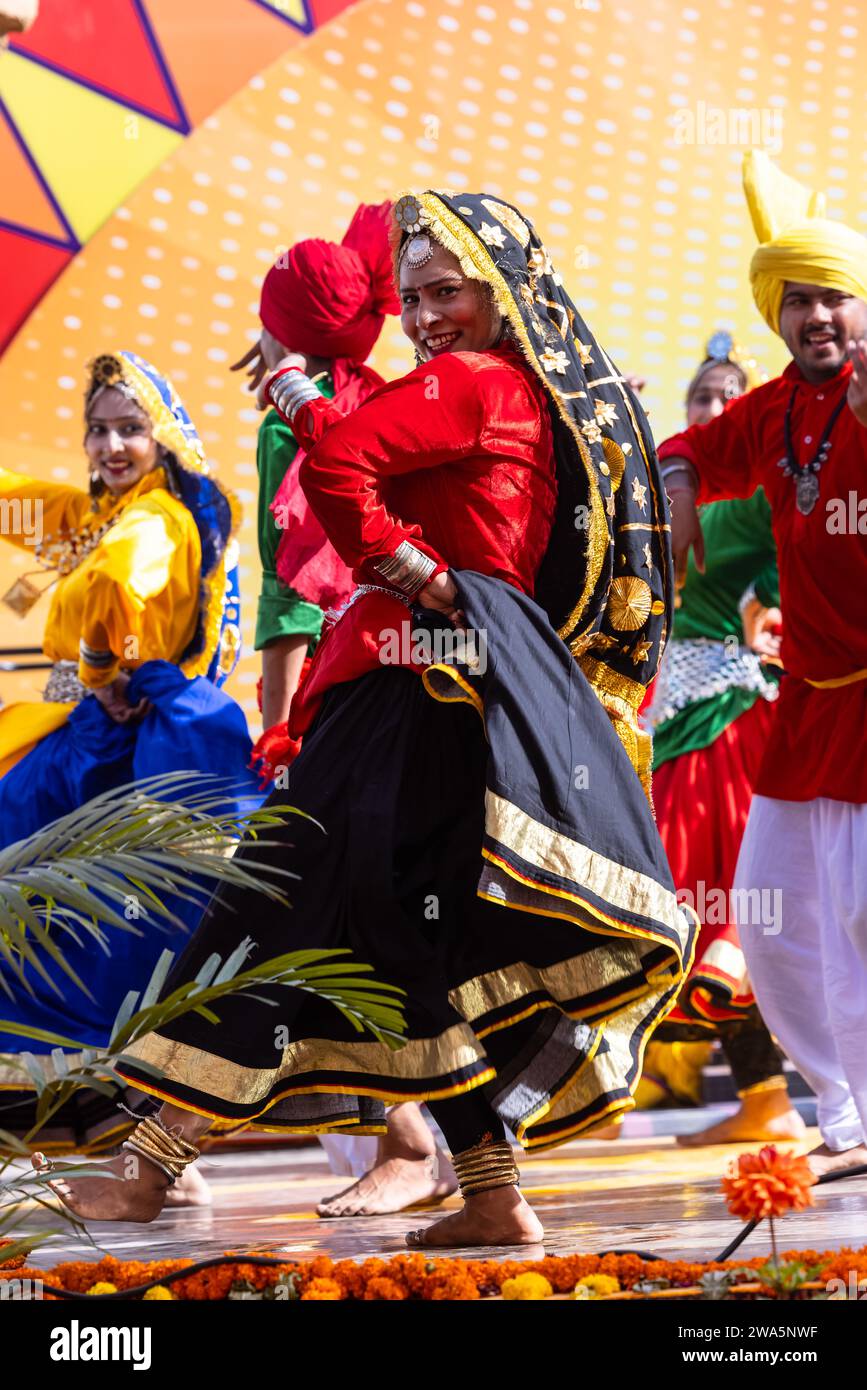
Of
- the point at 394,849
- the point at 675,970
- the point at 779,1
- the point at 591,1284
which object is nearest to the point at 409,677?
the point at 394,849

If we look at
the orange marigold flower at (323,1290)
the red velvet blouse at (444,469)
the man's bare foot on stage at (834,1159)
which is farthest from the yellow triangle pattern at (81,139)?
the orange marigold flower at (323,1290)

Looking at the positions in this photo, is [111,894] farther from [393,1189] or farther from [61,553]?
[61,553]

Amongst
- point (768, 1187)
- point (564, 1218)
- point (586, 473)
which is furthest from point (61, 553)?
point (768, 1187)

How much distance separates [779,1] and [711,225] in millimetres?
897

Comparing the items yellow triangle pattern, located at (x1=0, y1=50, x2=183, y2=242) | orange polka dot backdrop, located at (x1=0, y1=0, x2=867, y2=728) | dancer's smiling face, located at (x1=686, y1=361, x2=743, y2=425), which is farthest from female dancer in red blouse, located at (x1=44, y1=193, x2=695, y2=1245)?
yellow triangle pattern, located at (x1=0, y1=50, x2=183, y2=242)

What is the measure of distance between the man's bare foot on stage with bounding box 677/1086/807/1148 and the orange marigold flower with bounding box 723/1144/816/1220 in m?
2.50

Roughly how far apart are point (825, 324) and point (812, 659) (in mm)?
690

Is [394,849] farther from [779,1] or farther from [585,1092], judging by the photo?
[779,1]

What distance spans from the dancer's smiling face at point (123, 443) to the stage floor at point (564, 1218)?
1.74 m

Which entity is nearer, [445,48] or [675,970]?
[675,970]

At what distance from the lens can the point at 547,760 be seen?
282cm

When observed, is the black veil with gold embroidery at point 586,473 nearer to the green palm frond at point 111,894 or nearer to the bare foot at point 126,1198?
the green palm frond at point 111,894

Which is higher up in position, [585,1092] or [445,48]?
[445,48]

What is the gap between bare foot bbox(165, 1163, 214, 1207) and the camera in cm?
377
